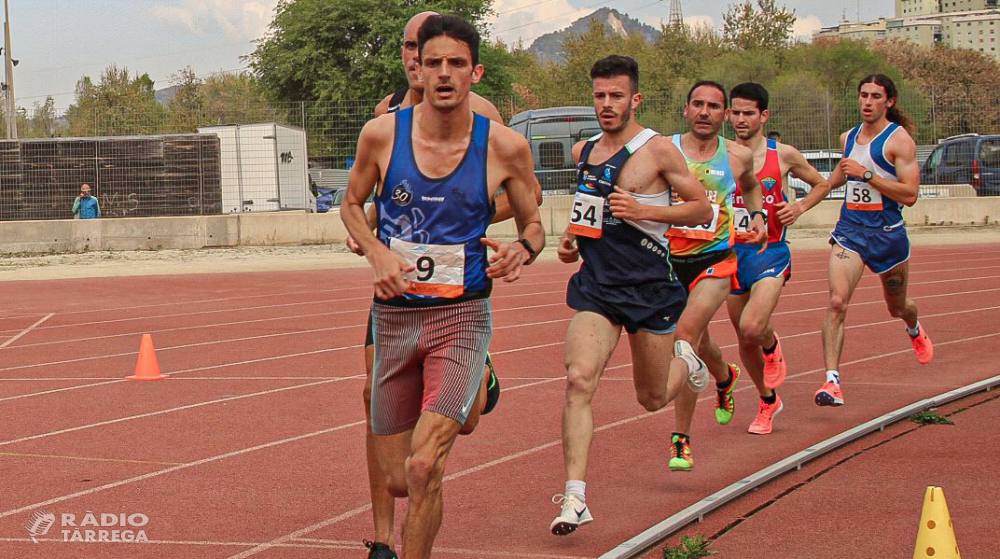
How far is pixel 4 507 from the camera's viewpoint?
6012 millimetres

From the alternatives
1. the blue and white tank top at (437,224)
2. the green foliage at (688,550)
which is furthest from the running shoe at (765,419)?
the blue and white tank top at (437,224)

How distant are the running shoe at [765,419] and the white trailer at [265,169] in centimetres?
1949

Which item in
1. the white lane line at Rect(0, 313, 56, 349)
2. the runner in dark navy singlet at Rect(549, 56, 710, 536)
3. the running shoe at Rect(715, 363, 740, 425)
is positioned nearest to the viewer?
the runner in dark navy singlet at Rect(549, 56, 710, 536)

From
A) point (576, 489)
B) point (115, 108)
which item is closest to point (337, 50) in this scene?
point (115, 108)

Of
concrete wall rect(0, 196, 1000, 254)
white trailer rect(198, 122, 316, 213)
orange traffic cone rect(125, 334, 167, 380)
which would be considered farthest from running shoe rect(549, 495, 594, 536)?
white trailer rect(198, 122, 316, 213)

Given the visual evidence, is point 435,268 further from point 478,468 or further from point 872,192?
point 872,192

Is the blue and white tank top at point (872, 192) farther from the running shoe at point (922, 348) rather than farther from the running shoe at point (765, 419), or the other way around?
the running shoe at point (765, 419)

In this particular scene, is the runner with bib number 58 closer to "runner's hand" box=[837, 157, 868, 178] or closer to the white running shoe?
"runner's hand" box=[837, 157, 868, 178]

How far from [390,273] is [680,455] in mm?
2525

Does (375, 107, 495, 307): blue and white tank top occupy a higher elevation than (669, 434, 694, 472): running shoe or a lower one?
higher

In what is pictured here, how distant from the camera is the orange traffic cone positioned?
10234 mm

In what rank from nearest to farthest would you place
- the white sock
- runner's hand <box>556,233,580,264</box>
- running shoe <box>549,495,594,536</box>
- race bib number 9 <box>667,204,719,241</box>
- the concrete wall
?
running shoe <box>549,495,594,536</box>
the white sock
runner's hand <box>556,233,580,264</box>
race bib number 9 <box>667,204,719,241</box>
the concrete wall

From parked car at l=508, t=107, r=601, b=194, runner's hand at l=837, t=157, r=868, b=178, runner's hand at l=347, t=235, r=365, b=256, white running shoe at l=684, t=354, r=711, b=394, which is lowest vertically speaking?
white running shoe at l=684, t=354, r=711, b=394

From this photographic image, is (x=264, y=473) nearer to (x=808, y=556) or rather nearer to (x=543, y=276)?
(x=808, y=556)
